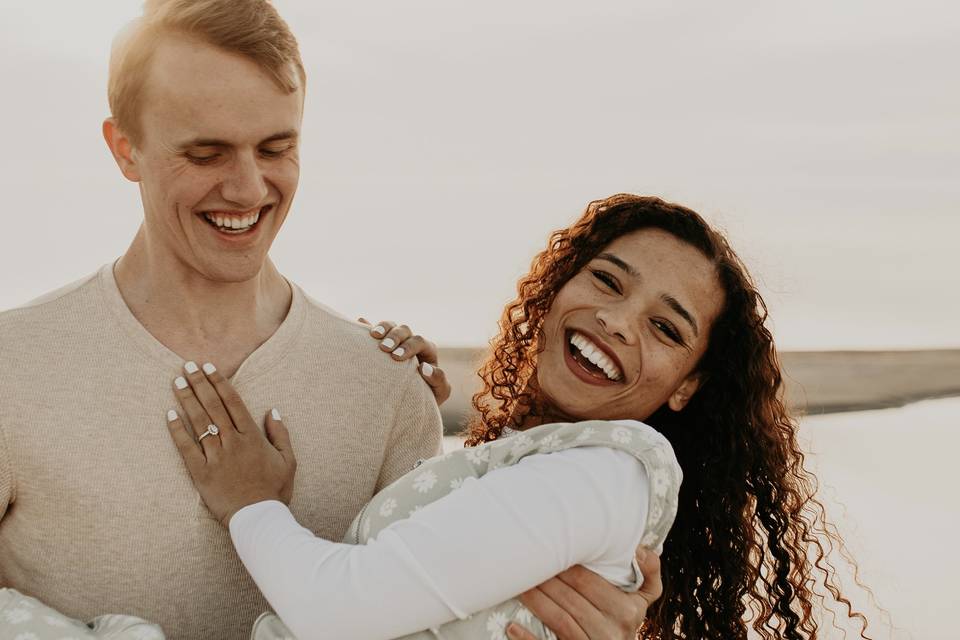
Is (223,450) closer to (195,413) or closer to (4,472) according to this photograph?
(195,413)

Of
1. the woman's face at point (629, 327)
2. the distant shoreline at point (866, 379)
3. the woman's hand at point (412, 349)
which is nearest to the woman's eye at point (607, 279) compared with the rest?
the woman's face at point (629, 327)

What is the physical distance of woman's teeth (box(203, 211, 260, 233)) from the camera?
1.95 meters

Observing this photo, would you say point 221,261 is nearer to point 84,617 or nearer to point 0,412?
point 0,412

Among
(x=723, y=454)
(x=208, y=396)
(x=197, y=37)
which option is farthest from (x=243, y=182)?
(x=723, y=454)

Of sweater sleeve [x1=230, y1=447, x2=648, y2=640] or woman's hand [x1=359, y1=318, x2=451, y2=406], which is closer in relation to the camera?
sweater sleeve [x1=230, y1=447, x2=648, y2=640]

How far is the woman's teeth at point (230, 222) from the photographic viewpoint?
1.95 metres

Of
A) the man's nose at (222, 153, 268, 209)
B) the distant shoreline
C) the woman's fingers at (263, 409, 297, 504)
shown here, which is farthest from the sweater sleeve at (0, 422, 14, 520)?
the distant shoreline

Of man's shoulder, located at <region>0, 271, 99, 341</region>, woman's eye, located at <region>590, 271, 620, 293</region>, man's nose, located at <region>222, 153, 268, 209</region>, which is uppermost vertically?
man's nose, located at <region>222, 153, 268, 209</region>

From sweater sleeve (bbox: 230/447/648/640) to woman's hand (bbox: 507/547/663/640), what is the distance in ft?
0.20

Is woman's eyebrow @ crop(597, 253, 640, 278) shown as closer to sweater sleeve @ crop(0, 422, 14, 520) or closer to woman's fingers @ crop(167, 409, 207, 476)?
woman's fingers @ crop(167, 409, 207, 476)

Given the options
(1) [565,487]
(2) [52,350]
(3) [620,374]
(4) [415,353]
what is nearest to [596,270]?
(3) [620,374]

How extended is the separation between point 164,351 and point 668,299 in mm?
936

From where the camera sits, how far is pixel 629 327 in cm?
199

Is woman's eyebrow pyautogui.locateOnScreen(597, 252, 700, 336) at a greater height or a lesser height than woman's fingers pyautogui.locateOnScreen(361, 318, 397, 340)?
greater
